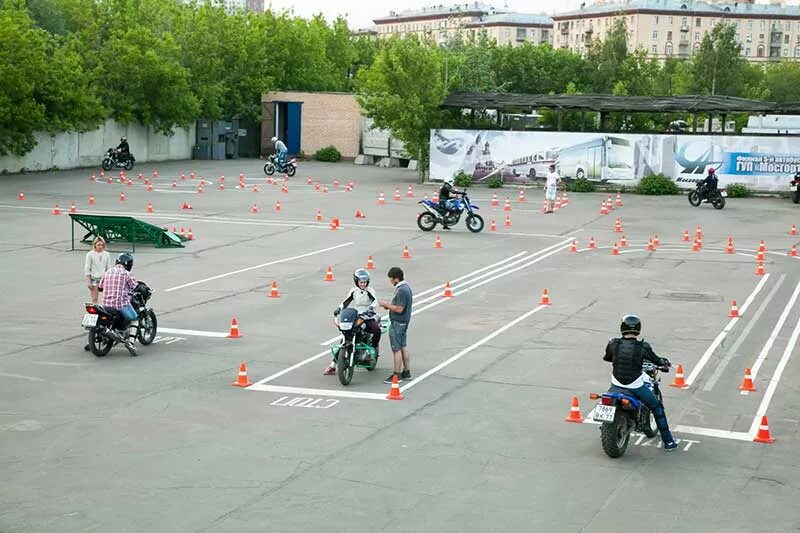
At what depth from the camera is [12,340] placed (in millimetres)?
17625

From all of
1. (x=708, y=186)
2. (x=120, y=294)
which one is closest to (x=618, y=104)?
(x=708, y=186)

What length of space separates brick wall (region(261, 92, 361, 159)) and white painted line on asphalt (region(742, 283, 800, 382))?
47470 millimetres

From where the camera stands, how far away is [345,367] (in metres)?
15.1

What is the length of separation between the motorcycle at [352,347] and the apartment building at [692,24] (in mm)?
173079

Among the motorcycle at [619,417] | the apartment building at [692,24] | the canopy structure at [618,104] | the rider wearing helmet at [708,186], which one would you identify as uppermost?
the apartment building at [692,24]

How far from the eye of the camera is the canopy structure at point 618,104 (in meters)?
51.5

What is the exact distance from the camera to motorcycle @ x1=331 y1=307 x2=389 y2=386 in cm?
1507

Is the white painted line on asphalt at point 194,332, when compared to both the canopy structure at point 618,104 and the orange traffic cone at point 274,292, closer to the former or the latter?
the orange traffic cone at point 274,292

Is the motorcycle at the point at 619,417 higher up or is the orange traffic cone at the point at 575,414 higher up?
the motorcycle at the point at 619,417

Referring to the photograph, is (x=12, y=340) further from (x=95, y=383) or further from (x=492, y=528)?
(x=492, y=528)

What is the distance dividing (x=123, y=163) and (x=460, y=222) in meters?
25.0

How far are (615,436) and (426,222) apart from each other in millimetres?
22131

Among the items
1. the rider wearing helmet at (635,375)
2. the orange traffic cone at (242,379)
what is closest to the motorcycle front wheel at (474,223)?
the orange traffic cone at (242,379)

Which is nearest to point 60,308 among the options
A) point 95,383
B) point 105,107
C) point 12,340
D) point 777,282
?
point 12,340
